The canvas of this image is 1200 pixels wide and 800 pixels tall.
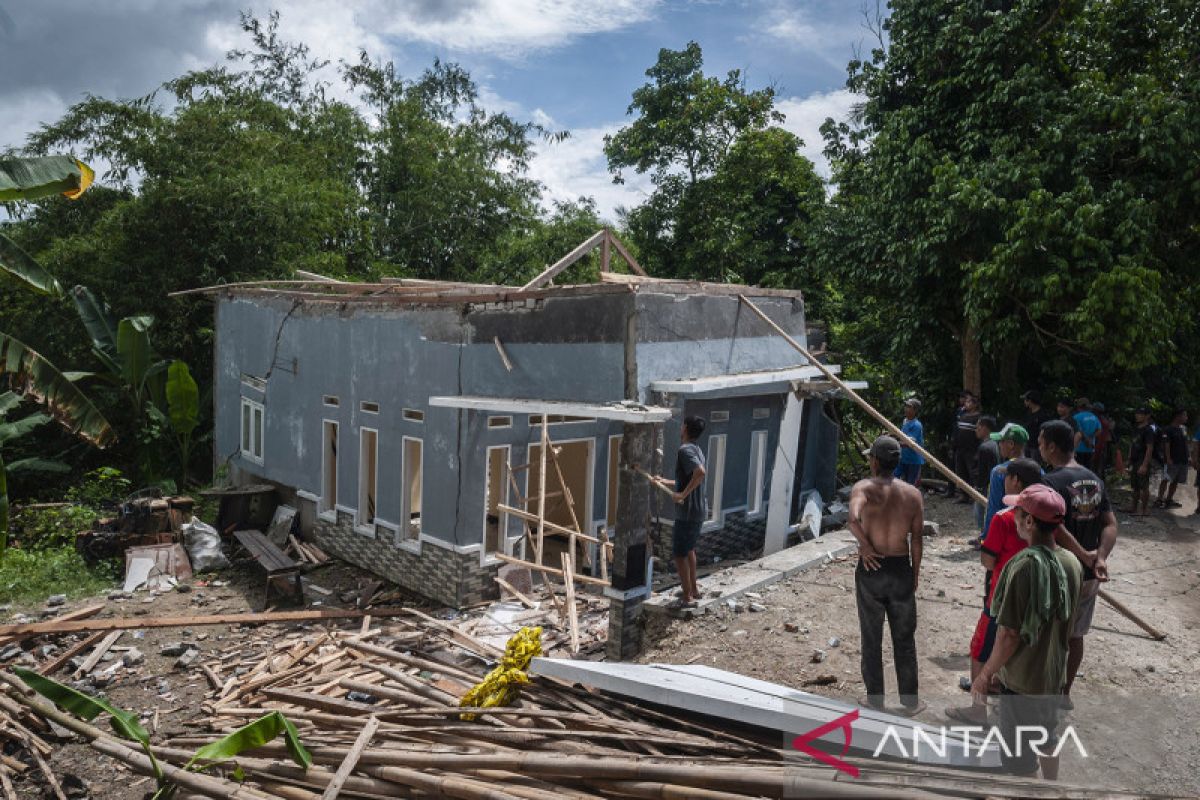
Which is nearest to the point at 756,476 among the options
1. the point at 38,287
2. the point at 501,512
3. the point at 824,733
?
the point at 501,512

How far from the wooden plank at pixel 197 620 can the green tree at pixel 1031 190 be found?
1065 centimetres

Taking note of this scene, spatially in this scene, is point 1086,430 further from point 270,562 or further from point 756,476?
point 270,562

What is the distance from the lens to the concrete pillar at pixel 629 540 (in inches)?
294

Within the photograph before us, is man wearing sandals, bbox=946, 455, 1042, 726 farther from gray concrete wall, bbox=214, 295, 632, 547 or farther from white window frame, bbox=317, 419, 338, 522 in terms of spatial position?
white window frame, bbox=317, 419, 338, 522

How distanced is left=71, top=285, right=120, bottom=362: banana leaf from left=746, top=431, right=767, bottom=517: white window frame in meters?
12.7

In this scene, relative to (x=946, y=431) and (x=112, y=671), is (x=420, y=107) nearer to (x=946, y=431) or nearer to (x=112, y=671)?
(x=946, y=431)

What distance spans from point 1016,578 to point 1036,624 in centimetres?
25

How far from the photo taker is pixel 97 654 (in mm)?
9180

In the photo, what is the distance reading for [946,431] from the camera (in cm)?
1648

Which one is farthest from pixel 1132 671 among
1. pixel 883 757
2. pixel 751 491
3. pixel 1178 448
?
pixel 1178 448

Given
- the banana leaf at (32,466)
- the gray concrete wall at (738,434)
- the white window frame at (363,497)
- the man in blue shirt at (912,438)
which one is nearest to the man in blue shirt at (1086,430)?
the man in blue shirt at (912,438)

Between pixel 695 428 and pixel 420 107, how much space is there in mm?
23199

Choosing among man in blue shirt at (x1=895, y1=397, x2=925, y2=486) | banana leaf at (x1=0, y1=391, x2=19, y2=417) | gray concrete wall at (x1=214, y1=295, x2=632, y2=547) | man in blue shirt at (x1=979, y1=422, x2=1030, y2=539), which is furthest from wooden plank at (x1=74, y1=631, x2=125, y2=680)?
man in blue shirt at (x1=895, y1=397, x2=925, y2=486)

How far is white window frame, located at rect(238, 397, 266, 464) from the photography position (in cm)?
1463
